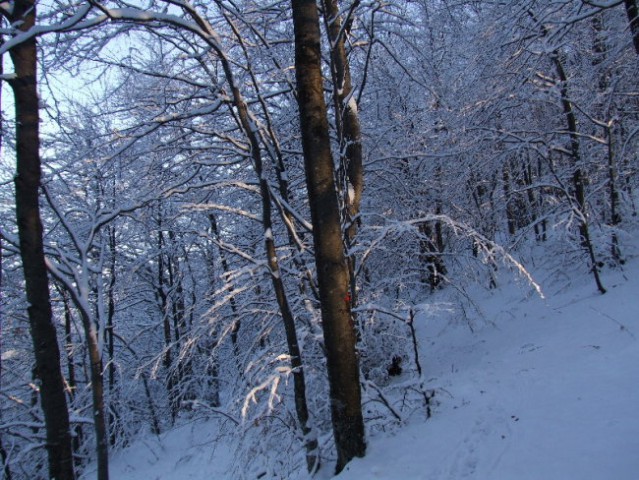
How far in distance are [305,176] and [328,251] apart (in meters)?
1.53

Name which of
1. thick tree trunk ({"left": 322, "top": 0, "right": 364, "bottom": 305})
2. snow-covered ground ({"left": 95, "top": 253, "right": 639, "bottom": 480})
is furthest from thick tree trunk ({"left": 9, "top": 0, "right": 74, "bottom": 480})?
thick tree trunk ({"left": 322, "top": 0, "right": 364, "bottom": 305})

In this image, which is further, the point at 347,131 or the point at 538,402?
the point at 347,131

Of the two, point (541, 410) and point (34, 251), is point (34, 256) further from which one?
point (541, 410)

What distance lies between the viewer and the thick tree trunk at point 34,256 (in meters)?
4.21

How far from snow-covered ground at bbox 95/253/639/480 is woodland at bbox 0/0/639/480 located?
409mm

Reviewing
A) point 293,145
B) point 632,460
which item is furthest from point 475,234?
point 293,145

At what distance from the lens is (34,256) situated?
168 inches

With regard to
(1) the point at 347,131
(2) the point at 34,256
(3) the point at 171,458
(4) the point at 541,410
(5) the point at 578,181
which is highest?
(1) the point at 347,131

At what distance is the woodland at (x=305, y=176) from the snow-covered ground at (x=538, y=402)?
0.41m

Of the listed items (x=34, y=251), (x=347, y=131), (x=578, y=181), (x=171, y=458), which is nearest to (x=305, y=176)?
(x=347, y=131)

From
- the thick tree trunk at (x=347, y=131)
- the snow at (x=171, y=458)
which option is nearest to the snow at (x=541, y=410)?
the thick tree trunk at (x=347, y=131)

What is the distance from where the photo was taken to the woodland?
13.9ft

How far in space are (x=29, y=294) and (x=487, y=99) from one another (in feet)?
23.9

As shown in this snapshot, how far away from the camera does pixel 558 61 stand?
7.45 metres
